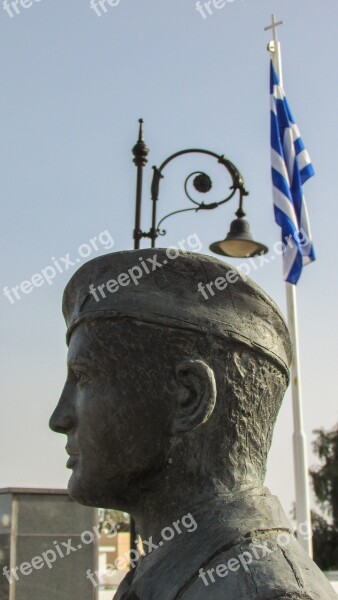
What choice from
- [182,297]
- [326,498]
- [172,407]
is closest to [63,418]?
[172,407]

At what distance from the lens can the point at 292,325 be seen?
1259 centimetres

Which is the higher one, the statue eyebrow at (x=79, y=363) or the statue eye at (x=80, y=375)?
the statue eyebrow at (x=79, y=363)

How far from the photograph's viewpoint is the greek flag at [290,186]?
1141cm

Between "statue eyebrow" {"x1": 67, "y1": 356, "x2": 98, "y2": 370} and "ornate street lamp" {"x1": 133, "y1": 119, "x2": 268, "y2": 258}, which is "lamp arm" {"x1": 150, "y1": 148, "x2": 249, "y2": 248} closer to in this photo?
"ornate street lamp" {"x1": 133, "y1": 119, "x2": 268, "y2": 258}

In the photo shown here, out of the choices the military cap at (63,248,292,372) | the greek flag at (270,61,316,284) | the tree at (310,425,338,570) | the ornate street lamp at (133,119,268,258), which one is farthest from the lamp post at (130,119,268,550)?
the tree at (310,425,338,570)

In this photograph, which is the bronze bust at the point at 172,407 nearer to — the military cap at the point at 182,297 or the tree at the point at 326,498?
the military cap at the point at 182,297

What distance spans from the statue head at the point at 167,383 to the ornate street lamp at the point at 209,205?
5.12 m

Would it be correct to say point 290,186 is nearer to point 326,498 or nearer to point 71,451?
point 71,451

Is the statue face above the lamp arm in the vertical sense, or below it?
below

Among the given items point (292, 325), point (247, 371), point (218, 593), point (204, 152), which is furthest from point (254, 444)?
point (292, 325)

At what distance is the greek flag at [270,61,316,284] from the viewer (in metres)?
11.4

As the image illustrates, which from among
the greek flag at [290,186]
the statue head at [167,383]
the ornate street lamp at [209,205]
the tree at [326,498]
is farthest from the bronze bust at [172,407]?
the tree at [326,498]

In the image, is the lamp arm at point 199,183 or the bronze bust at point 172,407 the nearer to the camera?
the bronze bust at point 172,407

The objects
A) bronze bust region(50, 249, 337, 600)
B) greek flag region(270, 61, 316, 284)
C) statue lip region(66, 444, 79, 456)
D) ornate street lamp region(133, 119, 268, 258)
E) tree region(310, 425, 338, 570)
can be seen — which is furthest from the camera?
tree region(310, 425, 338, 570)
